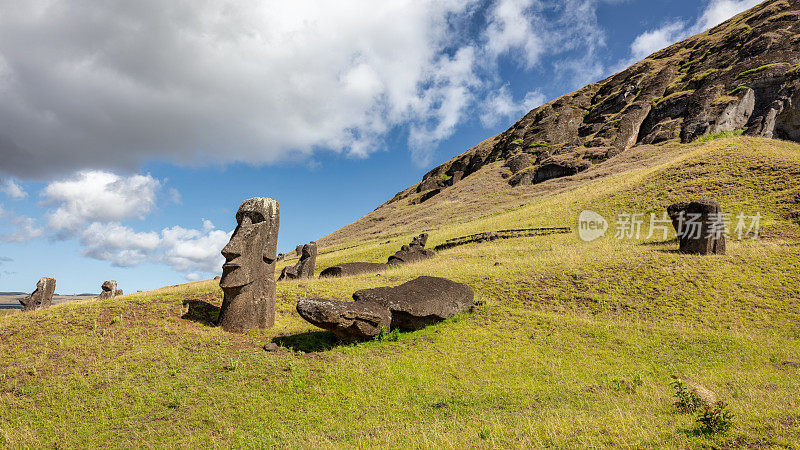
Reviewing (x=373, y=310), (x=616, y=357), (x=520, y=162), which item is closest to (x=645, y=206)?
(x=616, y=357)

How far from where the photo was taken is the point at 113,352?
10.3 m

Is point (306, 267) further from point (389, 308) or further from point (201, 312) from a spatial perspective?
point (389, 308)

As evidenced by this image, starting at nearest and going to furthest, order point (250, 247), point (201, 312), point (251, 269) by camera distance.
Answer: point (251, 269) < point (250, 247) < point (201, 312)

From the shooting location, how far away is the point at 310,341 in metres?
12.1

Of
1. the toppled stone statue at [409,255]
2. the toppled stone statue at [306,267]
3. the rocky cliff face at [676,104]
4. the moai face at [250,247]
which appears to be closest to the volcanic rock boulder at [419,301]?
the moai face at [250,247]

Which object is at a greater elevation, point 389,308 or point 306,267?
point 306,267

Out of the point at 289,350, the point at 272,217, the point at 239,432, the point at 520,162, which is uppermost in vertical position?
the point at 520,162

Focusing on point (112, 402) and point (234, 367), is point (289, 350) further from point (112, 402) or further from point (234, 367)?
point (112, 402)

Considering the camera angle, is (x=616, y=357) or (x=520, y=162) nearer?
(x=616, y=357)

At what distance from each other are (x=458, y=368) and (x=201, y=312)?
9822mm

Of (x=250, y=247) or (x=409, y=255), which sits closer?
(x=250, y=247)

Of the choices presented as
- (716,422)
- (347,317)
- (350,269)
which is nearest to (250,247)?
(347,317)

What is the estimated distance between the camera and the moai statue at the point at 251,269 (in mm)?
12711

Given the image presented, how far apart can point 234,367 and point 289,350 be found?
1823 millimetres
